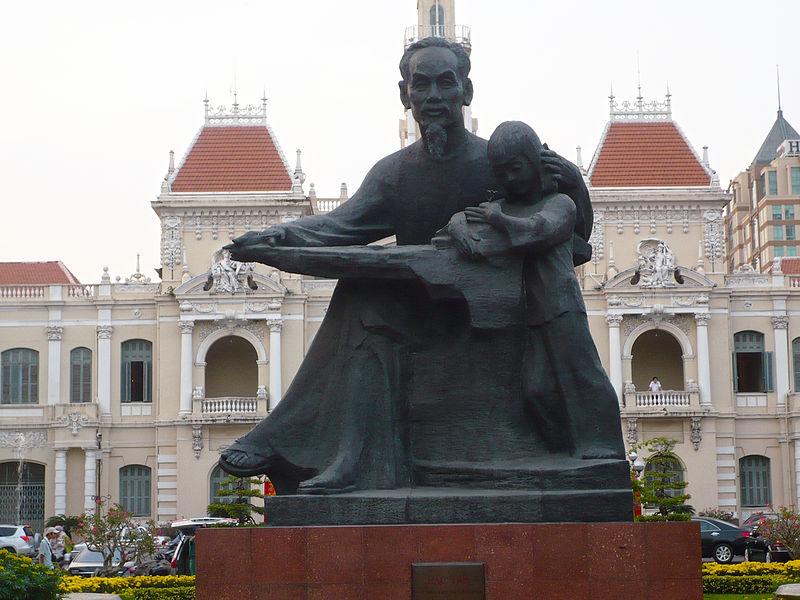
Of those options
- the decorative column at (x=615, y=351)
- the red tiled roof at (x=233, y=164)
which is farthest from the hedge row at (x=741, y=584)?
the red tiled roof at (x=233, y=164)

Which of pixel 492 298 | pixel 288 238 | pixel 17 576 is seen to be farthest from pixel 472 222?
pixel 17 576

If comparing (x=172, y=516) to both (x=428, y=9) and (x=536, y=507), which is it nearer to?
(x=428, y=9)

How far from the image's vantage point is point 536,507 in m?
6.07

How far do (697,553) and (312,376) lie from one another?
2108 millimetres

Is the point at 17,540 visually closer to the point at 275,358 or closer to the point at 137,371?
the point at 275,358

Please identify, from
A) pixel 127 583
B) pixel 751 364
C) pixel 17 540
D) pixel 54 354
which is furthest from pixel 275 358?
pixel 127 583

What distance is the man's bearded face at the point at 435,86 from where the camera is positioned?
6730mm

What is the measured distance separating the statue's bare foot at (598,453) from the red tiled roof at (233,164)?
39606mm

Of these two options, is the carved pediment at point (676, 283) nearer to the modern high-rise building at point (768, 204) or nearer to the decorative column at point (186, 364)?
the decorative column at point (186, 364)

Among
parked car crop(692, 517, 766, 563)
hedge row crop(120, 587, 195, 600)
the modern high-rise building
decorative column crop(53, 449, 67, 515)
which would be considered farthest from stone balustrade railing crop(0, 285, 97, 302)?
the modern high-rise building

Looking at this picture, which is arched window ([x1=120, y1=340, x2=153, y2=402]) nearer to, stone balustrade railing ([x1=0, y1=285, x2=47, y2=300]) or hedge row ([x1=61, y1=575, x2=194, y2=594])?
stone balustrade railing ([x1=0, y1=285, x2=47, y2=300])

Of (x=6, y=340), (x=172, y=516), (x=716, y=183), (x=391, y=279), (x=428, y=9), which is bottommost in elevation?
(x=172, y=516)

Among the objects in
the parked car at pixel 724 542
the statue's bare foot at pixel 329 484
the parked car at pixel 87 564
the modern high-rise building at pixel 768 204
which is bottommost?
the parked car at pixel 87 564

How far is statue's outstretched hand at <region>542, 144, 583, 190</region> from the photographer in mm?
6613
